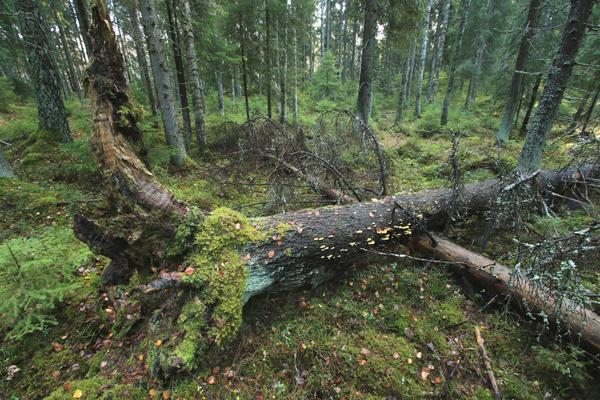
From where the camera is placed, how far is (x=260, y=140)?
23.2ft

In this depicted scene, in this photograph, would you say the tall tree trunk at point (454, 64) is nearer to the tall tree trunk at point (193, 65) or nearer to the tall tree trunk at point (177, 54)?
the tall tree trunk at point (193, 65)

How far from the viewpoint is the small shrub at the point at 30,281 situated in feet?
8.11

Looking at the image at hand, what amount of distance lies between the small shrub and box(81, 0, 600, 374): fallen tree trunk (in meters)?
0.41

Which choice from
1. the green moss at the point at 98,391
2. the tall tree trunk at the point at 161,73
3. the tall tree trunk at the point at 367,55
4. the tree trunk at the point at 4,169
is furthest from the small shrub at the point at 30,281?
the tall tree trunk at the point at 367,55

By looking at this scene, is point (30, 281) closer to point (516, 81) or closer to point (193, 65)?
point (193, 65)

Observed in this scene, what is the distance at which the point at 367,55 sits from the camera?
8812 millimetres

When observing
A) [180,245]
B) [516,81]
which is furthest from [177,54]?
[516,81]

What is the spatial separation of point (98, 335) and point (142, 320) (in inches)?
20.0

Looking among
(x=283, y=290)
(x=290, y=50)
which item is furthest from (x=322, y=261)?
(x=290, y=50)

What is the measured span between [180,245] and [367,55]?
8.69 m

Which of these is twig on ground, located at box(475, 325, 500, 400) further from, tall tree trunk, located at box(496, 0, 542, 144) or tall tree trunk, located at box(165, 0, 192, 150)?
tall tree trunk, located at box(496, 0, 542, 144)

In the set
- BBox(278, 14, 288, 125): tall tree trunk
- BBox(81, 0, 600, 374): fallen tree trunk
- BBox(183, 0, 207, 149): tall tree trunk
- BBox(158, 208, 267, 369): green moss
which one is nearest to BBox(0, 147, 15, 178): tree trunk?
BBox(81, 0, 600, 374): fallen tree trunk

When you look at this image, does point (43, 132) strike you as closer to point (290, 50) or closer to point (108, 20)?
point (108, 20)

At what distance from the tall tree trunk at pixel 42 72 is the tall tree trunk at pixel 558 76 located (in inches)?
443
